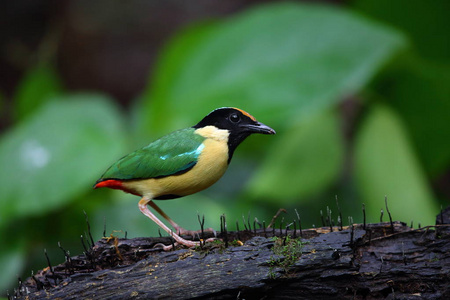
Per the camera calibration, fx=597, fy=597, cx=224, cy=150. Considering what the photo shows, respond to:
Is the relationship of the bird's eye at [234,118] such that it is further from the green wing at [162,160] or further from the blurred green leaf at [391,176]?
the blurred green leaf at [391,176]

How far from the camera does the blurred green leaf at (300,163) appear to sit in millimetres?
3498

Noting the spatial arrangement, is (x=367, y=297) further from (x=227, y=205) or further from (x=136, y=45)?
(x=136, y=45)

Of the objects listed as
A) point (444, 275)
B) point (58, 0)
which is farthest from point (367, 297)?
point (58, 0)

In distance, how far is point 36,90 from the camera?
5.02 metres

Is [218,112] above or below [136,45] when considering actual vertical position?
below

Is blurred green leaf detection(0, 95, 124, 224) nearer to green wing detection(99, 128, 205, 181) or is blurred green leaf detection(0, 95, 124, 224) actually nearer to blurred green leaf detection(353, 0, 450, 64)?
green wing detection(99, 128, 205, 181)

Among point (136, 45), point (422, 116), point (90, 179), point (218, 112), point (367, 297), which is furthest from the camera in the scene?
point (136, 45)

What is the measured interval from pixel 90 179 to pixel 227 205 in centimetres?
114

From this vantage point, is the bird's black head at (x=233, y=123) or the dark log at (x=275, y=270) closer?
the dark log at (x=275, y=270)

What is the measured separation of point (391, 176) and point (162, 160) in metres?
1.92

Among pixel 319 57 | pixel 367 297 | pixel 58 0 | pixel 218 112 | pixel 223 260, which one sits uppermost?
pixel 58 0

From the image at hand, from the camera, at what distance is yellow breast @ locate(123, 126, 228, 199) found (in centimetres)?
183

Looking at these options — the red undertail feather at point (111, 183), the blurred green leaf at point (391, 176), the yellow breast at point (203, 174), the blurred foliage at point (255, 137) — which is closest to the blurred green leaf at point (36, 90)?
the blurred foliage at point (255, 137)

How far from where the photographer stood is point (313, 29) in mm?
3664
